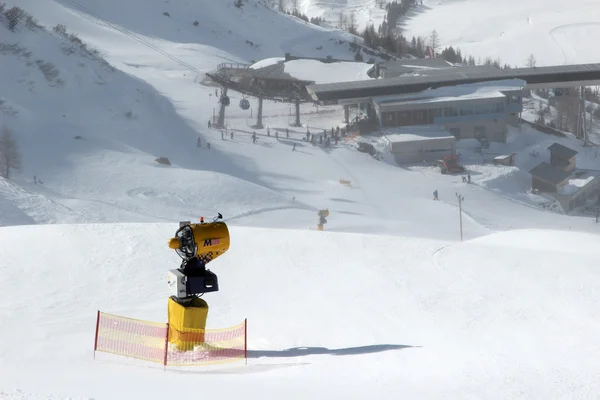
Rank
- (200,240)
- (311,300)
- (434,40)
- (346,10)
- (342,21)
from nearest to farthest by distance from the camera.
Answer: (200,240) < (311,300) < (434,40) < (342,21) < (346,10)

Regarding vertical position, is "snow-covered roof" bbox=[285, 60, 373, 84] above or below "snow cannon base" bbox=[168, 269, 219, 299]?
above

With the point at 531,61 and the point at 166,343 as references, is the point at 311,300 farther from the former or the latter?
the point at 531,61

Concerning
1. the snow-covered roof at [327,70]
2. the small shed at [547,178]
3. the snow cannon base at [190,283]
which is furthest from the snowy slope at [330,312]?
the snow-covered roof at [327,70]

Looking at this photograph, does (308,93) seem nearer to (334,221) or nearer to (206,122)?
(206,122)

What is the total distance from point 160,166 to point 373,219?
1347cm

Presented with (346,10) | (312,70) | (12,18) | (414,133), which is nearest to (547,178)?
(414,133)

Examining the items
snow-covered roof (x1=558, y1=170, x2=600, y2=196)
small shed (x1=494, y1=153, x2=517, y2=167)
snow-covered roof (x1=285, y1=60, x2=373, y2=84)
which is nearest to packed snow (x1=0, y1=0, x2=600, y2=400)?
snow-covered roof (x1=558, y1=170, x2=600, y2=196)

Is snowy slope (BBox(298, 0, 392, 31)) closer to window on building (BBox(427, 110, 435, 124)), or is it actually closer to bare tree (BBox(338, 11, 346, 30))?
bare tree (BBox(338, 11, 346, 30))

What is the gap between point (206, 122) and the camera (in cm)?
6356

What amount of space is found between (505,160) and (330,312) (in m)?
46.9

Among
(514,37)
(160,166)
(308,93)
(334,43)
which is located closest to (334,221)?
(160,166)

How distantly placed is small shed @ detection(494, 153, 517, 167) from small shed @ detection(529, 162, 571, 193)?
82.5 inches

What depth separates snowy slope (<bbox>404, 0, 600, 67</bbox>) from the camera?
119 m

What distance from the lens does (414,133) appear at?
203ft
